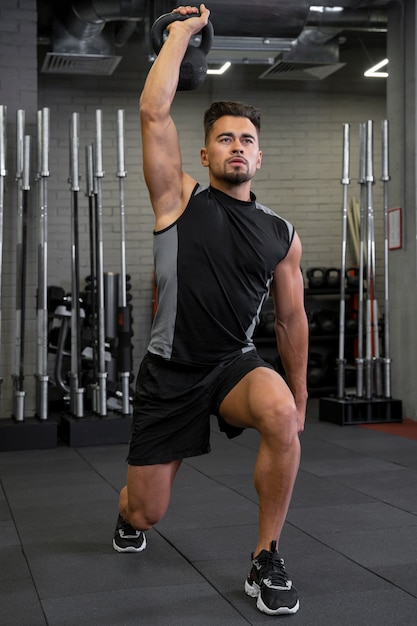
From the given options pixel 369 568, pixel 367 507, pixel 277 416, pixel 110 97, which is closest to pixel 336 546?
pixel 369 568

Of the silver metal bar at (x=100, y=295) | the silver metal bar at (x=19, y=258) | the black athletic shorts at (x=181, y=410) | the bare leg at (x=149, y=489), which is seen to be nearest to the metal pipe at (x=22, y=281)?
the silver metal bar at (x=19, y=258)

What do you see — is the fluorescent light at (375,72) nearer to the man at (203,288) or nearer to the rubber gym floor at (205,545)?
the rubber gym floor at (205,545)

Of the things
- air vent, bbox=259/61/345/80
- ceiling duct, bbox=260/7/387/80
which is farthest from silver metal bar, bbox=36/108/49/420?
air vent, bbox=259/61/345/80

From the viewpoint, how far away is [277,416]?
232 cm

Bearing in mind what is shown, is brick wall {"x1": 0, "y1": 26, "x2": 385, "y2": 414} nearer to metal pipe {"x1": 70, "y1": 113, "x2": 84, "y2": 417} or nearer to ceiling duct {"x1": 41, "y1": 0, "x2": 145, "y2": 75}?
ceiling duct {"x1": 41, "y1": 0, "x2": 145, "y2": 75}

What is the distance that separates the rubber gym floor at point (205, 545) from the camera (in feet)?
7.65

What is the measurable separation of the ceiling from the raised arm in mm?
3227

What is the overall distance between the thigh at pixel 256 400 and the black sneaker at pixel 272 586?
1.20 ft

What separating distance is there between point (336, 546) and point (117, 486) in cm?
149

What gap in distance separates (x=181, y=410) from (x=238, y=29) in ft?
12.7

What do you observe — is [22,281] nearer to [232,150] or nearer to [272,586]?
[232,150]

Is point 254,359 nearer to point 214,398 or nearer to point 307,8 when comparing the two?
point 214,398

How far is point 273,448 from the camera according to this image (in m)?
2.34

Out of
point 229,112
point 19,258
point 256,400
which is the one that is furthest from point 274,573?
point 19,258
